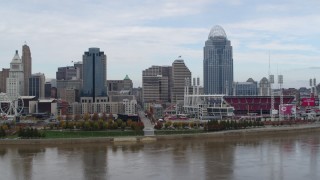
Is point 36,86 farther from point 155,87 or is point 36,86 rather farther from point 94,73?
point 155,87

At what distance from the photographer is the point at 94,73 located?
186 ft

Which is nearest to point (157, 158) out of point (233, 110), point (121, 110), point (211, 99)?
point (233, 110)

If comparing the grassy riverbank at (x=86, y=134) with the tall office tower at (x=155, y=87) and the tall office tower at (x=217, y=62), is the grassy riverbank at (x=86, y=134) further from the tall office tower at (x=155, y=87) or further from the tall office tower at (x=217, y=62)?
the tall office tower at (x=217, y=62)

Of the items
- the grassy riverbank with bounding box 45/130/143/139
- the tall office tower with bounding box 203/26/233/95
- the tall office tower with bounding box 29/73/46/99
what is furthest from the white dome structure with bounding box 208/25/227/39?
the grassy riverbank with bounding box 45/130/143/139

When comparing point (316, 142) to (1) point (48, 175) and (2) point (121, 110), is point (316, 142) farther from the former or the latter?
(2) point (121, 110)

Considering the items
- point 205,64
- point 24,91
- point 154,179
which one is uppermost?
point 205,64

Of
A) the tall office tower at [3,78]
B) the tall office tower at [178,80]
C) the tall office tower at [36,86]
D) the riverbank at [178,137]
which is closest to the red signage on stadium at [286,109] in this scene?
the riverbank at [178,137]

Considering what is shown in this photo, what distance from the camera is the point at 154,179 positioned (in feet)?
35.1

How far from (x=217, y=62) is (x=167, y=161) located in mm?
58490

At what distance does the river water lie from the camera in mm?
11281

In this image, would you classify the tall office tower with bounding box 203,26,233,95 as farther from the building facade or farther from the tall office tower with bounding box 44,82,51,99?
the tall office tower with bounding box 44,82,51,99

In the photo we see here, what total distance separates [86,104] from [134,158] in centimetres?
3788

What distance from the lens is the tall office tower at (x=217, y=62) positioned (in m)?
70.0

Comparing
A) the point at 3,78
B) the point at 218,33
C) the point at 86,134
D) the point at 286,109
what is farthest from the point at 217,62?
the point at 86,134
